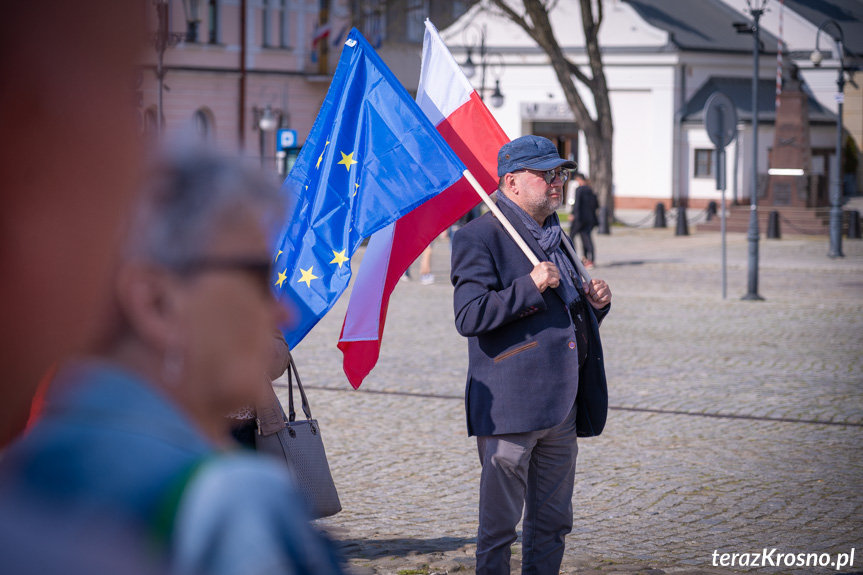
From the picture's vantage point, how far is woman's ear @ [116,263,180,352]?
3.51 ft

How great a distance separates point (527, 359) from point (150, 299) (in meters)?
3.13

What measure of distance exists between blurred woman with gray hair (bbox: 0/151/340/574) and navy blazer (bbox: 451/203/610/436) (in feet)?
9.63

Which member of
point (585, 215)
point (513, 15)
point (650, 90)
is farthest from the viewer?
point (650, 90)

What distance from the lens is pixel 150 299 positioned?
3.51ft

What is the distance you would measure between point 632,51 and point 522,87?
5.07 m

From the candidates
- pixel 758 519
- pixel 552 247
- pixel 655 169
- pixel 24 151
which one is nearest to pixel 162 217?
pixel 24 151

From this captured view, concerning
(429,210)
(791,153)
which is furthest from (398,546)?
(791,153)

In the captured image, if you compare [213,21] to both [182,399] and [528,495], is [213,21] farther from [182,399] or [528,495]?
[182,399]

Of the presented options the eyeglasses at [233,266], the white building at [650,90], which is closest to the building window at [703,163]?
the white building at [650,90]

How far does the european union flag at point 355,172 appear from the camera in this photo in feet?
14.5

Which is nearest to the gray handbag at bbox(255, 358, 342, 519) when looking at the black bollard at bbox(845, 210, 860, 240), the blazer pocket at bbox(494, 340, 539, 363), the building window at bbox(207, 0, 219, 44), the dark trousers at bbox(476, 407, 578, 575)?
the dark trousers at bbox(476, 407, 578, 575)

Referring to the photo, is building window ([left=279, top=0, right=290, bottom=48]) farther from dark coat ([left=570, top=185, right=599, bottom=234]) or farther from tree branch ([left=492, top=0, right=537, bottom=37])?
dark coat ([left=570, top=185, right=599, bottom=234])

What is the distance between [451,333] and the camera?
1270 centimetres

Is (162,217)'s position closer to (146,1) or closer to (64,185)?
(64,185)
